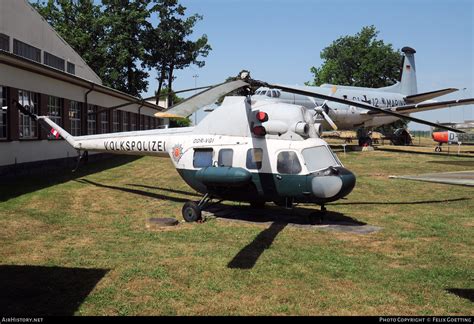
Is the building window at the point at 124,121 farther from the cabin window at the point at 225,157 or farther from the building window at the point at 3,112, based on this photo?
the cabin window at the point at 225,157

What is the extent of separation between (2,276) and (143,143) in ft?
23.8

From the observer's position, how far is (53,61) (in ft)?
115

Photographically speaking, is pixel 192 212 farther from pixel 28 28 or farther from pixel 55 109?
pixel 28 28

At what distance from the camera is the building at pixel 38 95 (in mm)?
18348

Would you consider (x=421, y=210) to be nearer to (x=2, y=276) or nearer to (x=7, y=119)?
(x=2, y=276)

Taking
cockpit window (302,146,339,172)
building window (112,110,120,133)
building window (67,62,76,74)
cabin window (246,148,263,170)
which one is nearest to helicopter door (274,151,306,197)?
cockpit window (302,146,339,172)

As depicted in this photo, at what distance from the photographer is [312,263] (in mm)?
7957

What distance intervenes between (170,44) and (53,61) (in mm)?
32215

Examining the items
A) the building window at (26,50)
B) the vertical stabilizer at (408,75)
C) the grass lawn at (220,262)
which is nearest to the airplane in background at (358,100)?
the vertical stabilizer at (408,75)

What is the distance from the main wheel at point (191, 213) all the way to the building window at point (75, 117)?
16614 mm

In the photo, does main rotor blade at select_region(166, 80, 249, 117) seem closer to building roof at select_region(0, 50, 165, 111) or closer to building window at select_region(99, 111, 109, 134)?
building roof at select_region(0, 50, 165, 111)

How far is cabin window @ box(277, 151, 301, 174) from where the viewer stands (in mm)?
10539

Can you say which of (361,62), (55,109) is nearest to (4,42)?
(55,109)

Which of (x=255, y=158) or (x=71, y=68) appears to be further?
(x=71, y=68)
